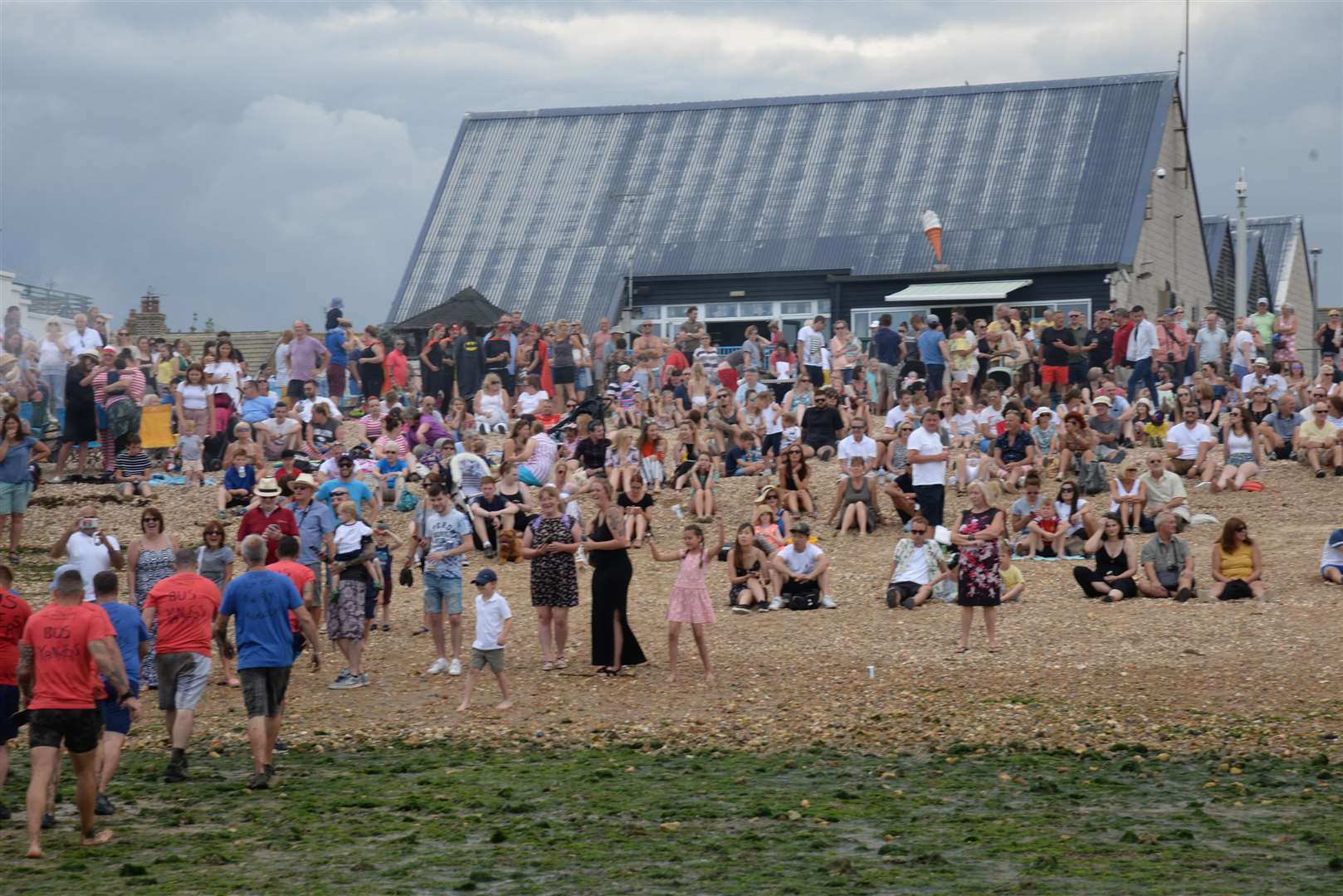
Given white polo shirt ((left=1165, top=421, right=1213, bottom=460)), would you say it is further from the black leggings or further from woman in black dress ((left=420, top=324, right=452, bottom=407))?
woman in black dress ((left=420, top=324, right=452, bottom=407))

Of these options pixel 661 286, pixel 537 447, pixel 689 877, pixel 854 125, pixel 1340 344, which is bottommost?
pixel 689 877

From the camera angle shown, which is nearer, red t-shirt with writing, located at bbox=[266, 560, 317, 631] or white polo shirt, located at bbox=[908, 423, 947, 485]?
red t-shirt with writing, located at bbox=[266, 560, 317, 631]

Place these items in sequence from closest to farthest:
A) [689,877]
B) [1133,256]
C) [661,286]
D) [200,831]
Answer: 1. [689,877]
2. [200,831]
3. [1133,256]
4. [661,286]

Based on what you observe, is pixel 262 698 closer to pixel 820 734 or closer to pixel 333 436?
pixel 820 734

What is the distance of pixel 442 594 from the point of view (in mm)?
15438

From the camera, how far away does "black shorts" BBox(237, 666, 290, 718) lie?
11.5m

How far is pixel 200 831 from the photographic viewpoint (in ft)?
33.9

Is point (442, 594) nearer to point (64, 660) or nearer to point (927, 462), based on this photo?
point (64, 660)

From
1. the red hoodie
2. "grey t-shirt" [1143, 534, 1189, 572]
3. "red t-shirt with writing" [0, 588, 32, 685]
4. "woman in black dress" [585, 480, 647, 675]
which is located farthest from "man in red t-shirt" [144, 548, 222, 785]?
the red hoodie

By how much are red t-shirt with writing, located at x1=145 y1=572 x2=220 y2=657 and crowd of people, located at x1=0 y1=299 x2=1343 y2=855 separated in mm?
32

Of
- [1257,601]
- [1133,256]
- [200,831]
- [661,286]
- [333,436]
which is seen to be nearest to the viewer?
[200,831]

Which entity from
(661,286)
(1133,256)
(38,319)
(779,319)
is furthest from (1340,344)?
(38,319)

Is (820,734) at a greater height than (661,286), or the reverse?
(661,286)

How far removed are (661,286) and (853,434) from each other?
1599 cm
